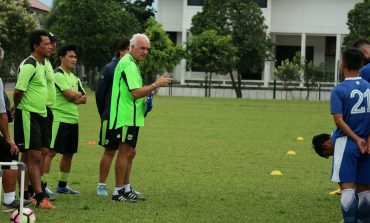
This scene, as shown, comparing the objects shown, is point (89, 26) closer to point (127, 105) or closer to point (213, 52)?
point (213, 52)

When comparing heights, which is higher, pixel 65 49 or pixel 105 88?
pixel 65 49

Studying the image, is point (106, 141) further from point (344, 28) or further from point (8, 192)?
point (344, 28)

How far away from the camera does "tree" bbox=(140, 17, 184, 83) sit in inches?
2269

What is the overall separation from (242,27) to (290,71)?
5.06 metres

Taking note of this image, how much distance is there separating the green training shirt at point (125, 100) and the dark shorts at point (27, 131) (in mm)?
1157

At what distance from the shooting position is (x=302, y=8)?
66250 millimetres

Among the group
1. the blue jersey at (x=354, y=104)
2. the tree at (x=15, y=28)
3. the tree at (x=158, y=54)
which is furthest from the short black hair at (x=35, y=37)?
the tree at (x=15, y=28)

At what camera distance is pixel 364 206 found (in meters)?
8.14

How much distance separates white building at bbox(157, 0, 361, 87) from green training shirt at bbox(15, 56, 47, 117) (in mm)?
55937

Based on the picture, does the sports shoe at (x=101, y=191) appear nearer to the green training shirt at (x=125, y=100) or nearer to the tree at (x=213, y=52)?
the green training shirt at (x=125, y=100)

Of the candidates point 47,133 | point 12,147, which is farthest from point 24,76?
point 12,147

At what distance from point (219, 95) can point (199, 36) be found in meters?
7.12

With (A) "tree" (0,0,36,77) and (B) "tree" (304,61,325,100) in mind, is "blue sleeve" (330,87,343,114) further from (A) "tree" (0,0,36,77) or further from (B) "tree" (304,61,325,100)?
(B) "tree" (304,61,325,100)

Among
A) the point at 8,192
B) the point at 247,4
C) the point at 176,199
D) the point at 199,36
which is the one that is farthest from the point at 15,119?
the point at 247,4
